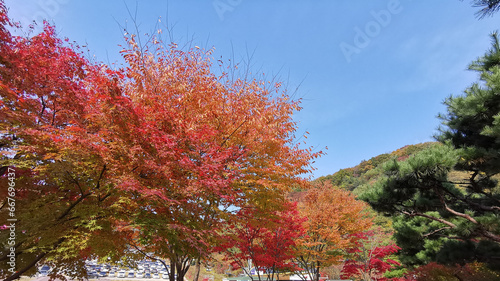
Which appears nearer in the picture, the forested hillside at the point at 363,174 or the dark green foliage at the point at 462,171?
the dark green foliage at the point at 462,171

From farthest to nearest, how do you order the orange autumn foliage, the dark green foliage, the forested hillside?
the forested hillside, the orange autumn foliage, the dark green foliage

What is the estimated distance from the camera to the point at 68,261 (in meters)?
7.38

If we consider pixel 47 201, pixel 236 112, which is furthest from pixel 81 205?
pixel 236 112

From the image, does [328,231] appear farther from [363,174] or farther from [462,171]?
[363,174]

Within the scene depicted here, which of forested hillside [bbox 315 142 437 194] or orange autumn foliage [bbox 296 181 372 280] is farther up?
forested hillside [bbox 315 142 437 194]

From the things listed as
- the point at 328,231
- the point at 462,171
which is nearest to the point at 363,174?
the point at 328,231

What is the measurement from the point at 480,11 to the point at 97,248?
30.6 ft

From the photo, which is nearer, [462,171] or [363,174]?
[462,171]

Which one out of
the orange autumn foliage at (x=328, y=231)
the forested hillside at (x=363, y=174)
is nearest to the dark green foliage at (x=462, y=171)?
the orange autumn foliage at (x=328, y=231)

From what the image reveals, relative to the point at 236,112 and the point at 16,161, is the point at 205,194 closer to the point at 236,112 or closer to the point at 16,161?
the point at 236,112

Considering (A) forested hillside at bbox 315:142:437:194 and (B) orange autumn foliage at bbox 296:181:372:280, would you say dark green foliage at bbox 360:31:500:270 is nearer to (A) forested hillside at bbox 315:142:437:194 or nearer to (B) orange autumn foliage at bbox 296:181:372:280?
(B) orange autumn foliage at bbox 296:181:372:280

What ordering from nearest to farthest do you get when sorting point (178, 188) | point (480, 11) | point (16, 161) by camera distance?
point (480, 11) < point (16, 161) < point (178, 188)

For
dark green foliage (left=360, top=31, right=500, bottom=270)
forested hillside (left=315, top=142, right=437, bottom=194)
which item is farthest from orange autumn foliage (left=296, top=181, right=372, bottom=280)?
forested hillside (left=315, top=142, right=437, bottom=194)

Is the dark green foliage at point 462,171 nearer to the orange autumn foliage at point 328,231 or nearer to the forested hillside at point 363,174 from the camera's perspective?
the orange autumn foliage at point 328,231
